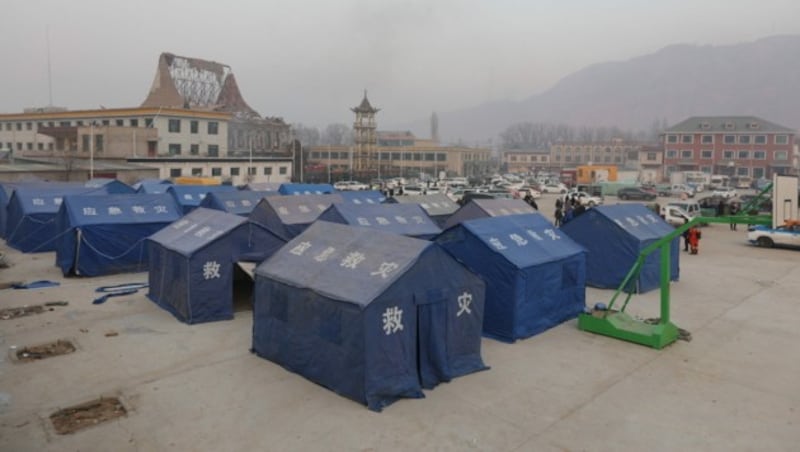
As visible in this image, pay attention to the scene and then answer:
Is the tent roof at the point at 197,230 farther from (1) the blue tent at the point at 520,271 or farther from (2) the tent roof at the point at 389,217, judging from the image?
(1) the blue tent at the point at 520,271

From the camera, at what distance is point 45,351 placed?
10.6 metres

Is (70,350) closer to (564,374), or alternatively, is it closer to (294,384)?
(294,384)

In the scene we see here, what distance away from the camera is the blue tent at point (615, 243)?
15797 mm

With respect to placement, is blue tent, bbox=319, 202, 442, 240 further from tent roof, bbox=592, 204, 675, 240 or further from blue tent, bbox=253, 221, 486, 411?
blue tent, bbox=253, 221, 486, 411

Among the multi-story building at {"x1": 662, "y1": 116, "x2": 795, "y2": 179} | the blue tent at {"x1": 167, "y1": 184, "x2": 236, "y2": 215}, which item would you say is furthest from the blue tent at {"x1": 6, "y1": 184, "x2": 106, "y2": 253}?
the multi-story building at {"x1": 662, "y1": 116, "x2": 795, "y2": 179}

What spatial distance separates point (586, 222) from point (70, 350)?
1284 centimetres

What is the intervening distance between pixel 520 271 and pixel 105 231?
12507 millimetres

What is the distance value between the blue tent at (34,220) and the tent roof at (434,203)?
12.7 m

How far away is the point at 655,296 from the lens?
15547 millimetres

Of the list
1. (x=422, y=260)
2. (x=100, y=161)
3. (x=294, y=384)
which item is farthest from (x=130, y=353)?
(x=100, y=161)

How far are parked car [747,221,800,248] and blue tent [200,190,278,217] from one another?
20269 mm

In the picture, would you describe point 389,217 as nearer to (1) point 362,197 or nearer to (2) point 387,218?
(2) point 387,218

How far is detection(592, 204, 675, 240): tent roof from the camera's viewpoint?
16.1 m

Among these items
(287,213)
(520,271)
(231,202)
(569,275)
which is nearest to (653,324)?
(569,275)
